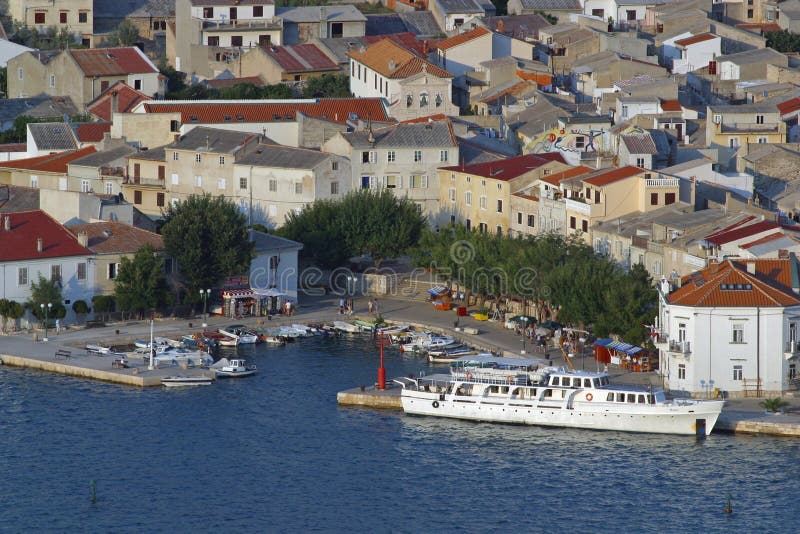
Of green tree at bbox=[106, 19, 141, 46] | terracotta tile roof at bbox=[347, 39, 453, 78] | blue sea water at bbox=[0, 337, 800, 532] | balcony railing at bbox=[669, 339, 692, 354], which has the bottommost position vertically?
blue sea water at bbox=[0, 337, 800, 532]

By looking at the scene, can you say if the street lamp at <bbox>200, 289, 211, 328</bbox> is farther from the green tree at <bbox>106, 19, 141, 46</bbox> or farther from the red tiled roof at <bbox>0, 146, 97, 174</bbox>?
the green tree at <bbox>106, 19, 141, 46</bbox>

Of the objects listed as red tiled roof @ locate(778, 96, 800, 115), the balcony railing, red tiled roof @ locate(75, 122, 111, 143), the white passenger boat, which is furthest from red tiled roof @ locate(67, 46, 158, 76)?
the balcony railing

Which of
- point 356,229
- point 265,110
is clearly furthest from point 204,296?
point 265,110

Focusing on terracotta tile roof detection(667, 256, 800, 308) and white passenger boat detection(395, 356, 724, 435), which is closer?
white passenger boat detection(395, 356, 724, 435)

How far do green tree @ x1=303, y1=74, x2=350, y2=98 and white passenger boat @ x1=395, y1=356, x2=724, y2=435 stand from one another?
2132 inches

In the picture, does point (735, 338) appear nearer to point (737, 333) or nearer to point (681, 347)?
point (737, 333)

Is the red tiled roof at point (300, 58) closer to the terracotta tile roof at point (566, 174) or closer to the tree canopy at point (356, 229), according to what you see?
the tree canopy at point (356, 229)

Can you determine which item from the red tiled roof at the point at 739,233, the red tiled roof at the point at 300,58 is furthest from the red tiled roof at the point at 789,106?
the red tiled roof at the point at 739,233

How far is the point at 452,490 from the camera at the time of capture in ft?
242

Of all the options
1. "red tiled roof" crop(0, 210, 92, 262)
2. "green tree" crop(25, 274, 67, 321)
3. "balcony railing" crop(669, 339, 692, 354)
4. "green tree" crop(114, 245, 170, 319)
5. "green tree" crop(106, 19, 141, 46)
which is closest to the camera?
"balcony railing" crop(669, 339, 692, 354)

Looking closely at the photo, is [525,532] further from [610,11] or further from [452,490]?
[610,11]

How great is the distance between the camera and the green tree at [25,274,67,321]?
311ft

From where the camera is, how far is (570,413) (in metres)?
81.4

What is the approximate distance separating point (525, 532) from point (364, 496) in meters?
6.41
